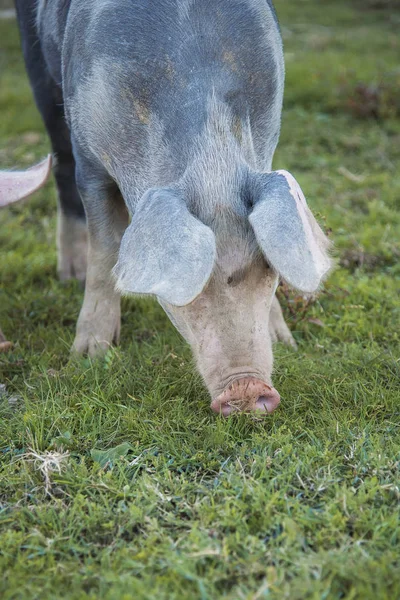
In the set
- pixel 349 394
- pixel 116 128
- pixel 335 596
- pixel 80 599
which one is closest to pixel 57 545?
pixel 80 599

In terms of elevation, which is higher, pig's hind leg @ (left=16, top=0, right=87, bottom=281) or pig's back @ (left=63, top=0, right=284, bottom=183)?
pig's back @ (left=63, top=0, right=284, bottom=183)

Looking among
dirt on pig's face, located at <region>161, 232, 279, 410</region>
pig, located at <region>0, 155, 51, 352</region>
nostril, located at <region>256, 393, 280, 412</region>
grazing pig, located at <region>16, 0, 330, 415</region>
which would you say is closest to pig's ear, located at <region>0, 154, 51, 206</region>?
pig, located at <region>0, 155, 51, 352</region>

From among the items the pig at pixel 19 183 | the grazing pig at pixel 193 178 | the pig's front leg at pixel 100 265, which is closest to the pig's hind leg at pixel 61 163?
the grazing pig at pixel 193 178

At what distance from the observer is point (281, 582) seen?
2.17m

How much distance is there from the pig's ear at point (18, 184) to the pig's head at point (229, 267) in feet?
2.78

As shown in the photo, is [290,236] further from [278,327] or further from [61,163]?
[61,163]

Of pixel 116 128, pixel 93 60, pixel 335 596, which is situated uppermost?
pixel 93 60

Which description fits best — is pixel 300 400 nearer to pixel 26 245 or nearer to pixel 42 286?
pixel 42 286

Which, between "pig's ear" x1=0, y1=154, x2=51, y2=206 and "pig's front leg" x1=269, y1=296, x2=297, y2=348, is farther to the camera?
"pig's front leg" x1=269, y1=296, x2=297, y2=348

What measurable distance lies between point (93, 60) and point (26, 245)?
2178mm

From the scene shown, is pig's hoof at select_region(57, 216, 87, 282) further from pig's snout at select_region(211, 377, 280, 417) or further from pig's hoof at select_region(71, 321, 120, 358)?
pig's snout at select_region(211, 377, 280, 417)

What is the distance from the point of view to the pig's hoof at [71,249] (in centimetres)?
478

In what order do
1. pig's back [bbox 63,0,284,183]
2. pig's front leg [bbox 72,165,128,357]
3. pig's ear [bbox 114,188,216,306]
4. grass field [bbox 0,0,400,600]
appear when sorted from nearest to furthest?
grass field [bbox 0,0,400,600], pig's ear [bbox 114,188,216,306], pig's back [bbox 63,0,284,183], pig's front leg [bbox 72,165,128,357]

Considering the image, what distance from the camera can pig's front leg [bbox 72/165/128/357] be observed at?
3.76 meters
